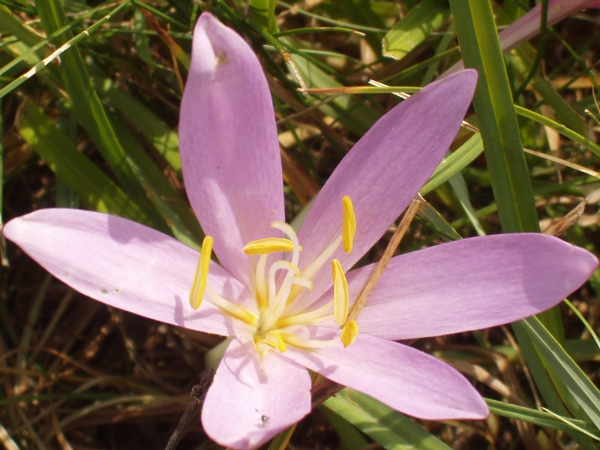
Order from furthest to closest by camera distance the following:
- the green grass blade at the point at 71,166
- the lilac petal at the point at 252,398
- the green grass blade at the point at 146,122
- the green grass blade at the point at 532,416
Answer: the green grass blade at the point at 146,122 < the green grass blade at the point at 71,166 < the green grass blade at the point at 532,416 < the lilac petal at the point at 252,398

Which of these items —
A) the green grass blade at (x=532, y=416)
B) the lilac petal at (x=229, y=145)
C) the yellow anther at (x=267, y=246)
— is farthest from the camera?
the green grass blade at (x=532, y=416)

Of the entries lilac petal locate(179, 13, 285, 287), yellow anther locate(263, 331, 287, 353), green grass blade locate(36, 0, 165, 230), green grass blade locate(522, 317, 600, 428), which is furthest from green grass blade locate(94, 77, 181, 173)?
green grass blade locate(522, 317, 600, 428)

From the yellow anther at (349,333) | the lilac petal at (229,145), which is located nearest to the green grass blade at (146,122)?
the lilac petal at (229,145)

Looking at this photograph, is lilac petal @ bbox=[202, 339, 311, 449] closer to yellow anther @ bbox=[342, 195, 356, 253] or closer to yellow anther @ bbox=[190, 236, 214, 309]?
yellow anther @ bbox=[190, 236, 214, 309]

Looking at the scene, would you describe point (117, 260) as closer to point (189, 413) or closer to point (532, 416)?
point (189, 413)

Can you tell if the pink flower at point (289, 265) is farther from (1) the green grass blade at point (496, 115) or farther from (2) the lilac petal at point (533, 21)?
(2) the lilac petal at point (533, 21)

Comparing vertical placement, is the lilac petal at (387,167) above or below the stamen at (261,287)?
above

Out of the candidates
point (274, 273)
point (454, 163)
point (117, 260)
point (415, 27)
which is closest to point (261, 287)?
point (274, 273)
